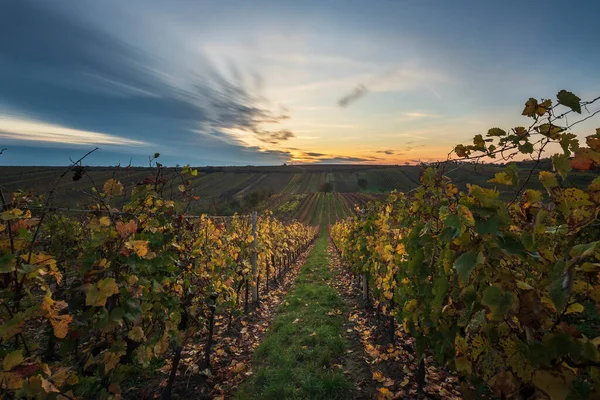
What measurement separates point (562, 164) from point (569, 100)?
1.06ft

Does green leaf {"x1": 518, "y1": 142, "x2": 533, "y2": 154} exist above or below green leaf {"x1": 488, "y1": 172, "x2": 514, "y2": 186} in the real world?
above

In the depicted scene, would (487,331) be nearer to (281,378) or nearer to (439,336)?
(439,336)

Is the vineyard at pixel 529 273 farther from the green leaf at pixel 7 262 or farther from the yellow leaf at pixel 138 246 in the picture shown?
the green leaf at pixel 7 262

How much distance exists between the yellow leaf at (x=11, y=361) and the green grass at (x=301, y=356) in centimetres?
312

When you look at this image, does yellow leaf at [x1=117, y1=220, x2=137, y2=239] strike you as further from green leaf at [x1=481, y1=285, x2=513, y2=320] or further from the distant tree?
the distant tree

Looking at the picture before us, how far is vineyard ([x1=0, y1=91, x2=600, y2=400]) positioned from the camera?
145cm

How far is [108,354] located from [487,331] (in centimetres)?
278

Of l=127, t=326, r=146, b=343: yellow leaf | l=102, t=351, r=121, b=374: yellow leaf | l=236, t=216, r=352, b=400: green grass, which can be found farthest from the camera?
l=236, t=216, r=352, b=400: green grass

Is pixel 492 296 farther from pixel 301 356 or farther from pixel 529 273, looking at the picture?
pixel 301 356

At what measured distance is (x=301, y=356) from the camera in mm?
5082

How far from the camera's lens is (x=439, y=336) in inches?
116

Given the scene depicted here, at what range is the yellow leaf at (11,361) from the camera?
153cm

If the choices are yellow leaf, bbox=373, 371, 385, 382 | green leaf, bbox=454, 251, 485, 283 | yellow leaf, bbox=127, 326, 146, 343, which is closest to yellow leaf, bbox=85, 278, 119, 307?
yellow leaf, bbox=127, 326, 146, 343

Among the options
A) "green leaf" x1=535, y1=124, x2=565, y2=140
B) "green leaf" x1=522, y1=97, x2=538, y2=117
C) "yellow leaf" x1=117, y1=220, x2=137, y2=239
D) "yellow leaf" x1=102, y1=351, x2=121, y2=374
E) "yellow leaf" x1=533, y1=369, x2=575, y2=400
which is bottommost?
"yellow leaf" x1=102, y1=351, x2=121, y2=374
